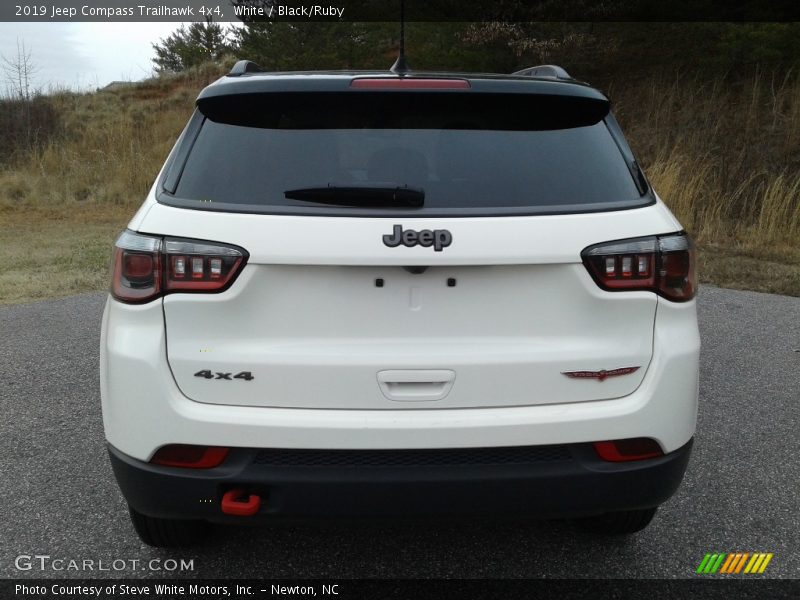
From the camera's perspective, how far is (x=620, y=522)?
8.68 feet

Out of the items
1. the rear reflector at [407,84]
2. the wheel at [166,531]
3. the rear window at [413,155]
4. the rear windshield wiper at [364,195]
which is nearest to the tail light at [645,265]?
the rear window at [413,155]

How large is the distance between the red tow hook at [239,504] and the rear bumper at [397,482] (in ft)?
0.05

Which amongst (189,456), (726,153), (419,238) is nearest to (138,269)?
(189,456)

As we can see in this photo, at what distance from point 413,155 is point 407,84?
0.83 ft

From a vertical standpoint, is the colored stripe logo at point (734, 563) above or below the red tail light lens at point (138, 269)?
below

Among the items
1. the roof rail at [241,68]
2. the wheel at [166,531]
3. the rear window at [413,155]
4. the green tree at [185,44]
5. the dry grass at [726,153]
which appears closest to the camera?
the rear window at [413,155]

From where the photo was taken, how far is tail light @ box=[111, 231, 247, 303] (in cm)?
192

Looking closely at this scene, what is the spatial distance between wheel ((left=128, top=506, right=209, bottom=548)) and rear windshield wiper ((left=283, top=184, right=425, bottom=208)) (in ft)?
3.98

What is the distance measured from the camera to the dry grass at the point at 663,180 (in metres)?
9.20

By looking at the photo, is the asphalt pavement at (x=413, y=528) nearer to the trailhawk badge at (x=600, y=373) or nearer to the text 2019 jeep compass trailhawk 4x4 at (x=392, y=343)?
the text 2019 jeep compass trailhawk 4x4 at (x=392, y=343)

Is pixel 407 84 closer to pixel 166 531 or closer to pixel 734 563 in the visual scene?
pixel 166 531

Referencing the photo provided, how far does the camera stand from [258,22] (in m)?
28.5

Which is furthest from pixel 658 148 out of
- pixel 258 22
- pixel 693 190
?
pixel 258 22

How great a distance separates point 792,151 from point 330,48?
17450mm
